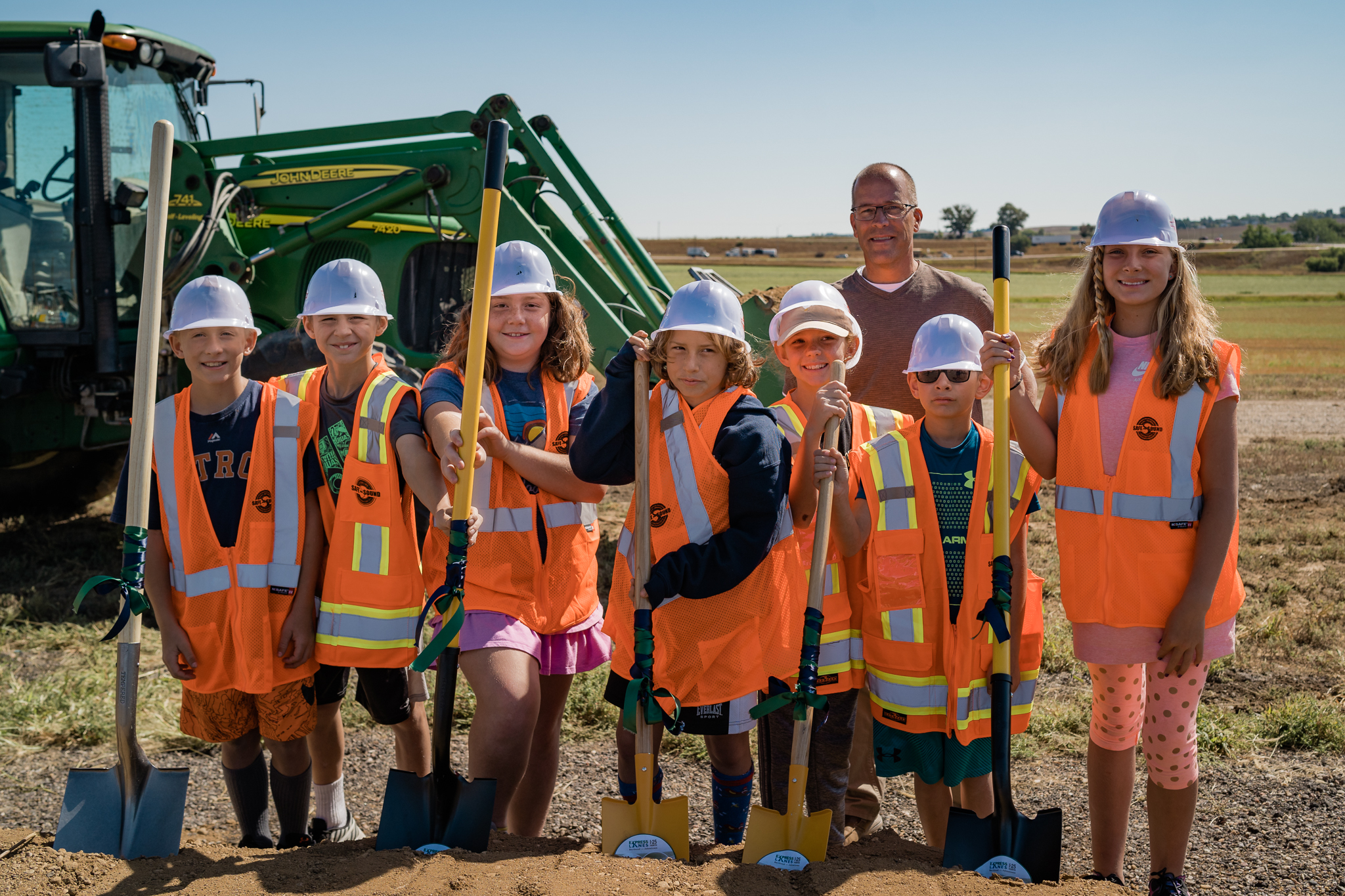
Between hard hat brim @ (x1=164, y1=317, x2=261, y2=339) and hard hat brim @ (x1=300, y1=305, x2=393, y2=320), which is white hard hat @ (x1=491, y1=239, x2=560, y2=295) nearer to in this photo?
hard hat brim @ (x1=300, y1=305, x2=393, y2=320)

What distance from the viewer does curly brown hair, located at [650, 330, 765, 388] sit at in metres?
3.12

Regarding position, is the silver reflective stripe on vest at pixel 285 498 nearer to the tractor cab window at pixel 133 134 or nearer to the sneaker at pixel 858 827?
the sneaker at pixel 858 827

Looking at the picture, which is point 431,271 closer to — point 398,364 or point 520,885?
point 398,364

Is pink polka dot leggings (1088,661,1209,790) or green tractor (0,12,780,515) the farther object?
green tractor (0,12,780,515)

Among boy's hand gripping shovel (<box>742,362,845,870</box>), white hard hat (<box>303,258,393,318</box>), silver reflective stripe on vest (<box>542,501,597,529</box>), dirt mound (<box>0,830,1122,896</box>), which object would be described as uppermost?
white hard hat (<box>303,258,393,318</box>)

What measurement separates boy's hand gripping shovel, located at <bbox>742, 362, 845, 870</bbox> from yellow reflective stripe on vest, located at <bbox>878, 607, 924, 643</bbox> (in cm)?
24

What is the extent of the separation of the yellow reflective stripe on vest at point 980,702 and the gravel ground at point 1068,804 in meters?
0.85

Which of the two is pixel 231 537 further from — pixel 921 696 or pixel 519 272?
pixel 921 696

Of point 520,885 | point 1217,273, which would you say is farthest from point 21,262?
point 1217,273

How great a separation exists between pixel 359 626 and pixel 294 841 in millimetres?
798

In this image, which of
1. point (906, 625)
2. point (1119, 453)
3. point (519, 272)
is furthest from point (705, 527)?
point (1119, 453)

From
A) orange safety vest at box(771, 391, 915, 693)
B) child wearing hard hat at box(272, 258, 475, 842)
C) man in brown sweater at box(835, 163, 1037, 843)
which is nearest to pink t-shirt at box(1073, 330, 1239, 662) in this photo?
orange safety vest at box(771, 391, 915, 693)

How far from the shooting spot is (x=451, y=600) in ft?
10.1

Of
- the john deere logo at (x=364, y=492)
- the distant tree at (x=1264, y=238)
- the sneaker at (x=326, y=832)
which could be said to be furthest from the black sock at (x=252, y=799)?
the distant tree at (x=1264, y=238)
